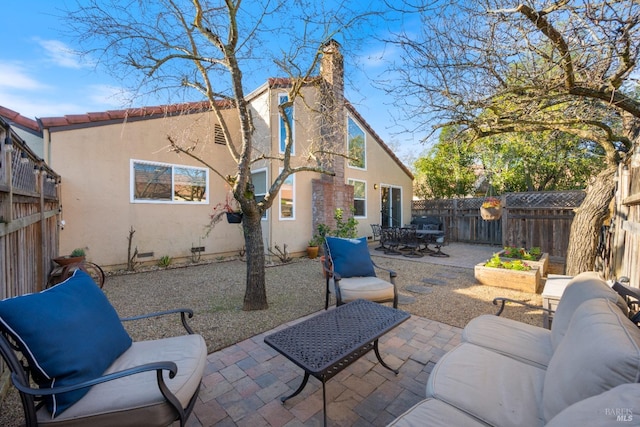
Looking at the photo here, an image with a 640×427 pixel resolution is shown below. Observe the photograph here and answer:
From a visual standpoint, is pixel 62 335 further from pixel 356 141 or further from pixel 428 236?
pixel 356 141

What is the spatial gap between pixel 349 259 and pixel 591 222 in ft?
13.4

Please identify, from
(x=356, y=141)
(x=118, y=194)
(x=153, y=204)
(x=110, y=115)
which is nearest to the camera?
(x=110, y=115)

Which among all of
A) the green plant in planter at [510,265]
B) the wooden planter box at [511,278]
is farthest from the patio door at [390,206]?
the wooden planter box at [511,278]

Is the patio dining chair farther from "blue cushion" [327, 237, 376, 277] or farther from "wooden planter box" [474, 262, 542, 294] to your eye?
"wooden planter box" [474, 262, 542, 294]

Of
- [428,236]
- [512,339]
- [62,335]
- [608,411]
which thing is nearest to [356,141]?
[428,236]

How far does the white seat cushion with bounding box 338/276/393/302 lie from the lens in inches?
135

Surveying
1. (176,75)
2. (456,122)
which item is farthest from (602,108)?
(176,75)

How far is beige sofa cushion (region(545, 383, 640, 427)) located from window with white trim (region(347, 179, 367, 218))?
30.7 ft

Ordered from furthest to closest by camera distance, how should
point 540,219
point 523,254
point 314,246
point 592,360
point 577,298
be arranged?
Answer: 1. point 314,246
2. point 540,219
3. point 523,254
4. point 577,298
5. point 592,360

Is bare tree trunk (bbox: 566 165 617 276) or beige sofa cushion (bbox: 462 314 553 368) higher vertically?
bare tree trunk (bbox: 566 165 617 276)

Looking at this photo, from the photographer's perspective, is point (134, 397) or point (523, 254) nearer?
point (134, 397)

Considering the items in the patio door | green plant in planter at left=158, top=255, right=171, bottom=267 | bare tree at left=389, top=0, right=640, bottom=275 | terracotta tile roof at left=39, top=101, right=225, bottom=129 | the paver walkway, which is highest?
terracotta tile roof at left=39, top=101, right=225, bottom=129

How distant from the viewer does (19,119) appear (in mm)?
5461

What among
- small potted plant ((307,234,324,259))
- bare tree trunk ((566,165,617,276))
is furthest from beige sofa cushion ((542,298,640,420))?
small potted plant ((307,234,324,259))
